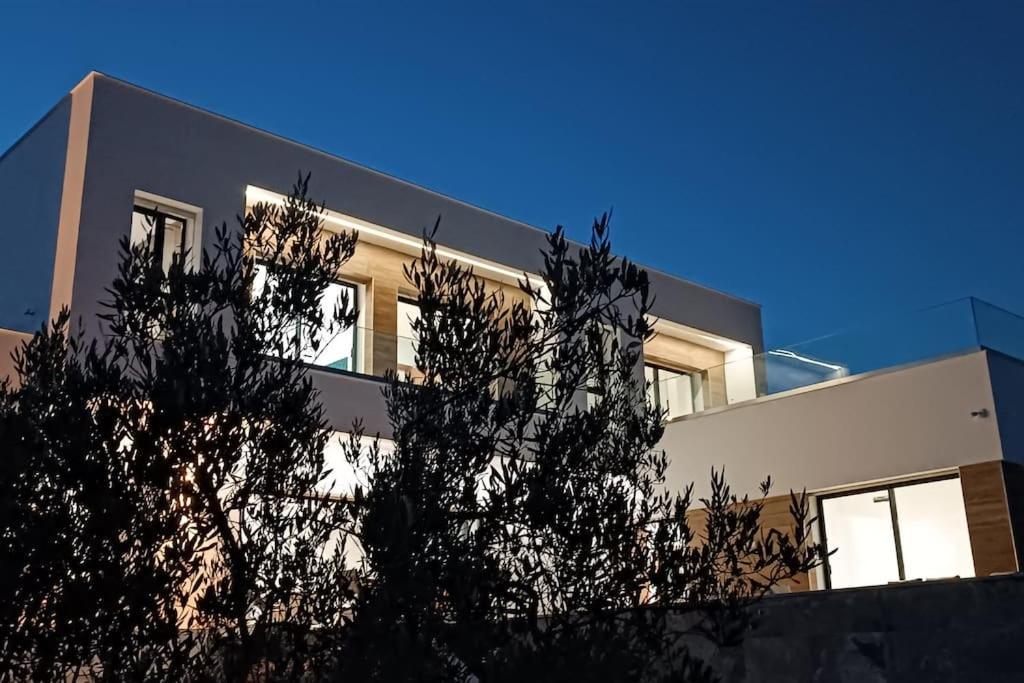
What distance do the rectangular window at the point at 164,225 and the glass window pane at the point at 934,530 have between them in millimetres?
9721

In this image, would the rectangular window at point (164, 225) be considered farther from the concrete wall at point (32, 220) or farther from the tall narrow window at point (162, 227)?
the concrete wall at point (32, 220)

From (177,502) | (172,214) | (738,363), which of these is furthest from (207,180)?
(177,502)

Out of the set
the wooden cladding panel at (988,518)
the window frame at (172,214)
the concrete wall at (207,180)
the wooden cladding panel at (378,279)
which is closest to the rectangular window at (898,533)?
the wooden cladding panel at (988,518)

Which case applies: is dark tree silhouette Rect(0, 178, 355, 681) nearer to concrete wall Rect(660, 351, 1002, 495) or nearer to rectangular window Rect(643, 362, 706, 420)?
concrete wall Rect(660, 351, 1002, 495)

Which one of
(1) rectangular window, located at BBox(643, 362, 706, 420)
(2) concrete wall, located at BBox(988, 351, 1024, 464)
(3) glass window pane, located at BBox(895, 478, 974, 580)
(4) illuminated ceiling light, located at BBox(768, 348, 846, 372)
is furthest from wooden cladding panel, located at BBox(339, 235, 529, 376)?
(2) concrete wall, located at BBox(988, 351, 1024, 464)

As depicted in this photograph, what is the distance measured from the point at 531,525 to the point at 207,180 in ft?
30.9

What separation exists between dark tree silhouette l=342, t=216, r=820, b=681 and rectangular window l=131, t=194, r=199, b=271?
25.2 feet

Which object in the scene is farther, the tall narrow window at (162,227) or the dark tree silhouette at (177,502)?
the tall narrow window at (162,227)

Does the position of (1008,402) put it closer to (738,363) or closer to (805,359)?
(805,359)

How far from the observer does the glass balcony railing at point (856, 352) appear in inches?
516

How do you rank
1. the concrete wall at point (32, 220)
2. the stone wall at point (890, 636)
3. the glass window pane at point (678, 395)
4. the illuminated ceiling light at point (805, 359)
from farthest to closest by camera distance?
the glass window pane at point (678, 395), the illuminated ceiling light at point (805, 359), the concrete wall at point (32, 220), the stone wall at point (890, 636)

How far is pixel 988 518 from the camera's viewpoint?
12.4 meters

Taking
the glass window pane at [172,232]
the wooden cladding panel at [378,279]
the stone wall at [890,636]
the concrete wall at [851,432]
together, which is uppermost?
the wooden cladding panel at [378,279]

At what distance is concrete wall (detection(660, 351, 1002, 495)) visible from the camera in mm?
12781
